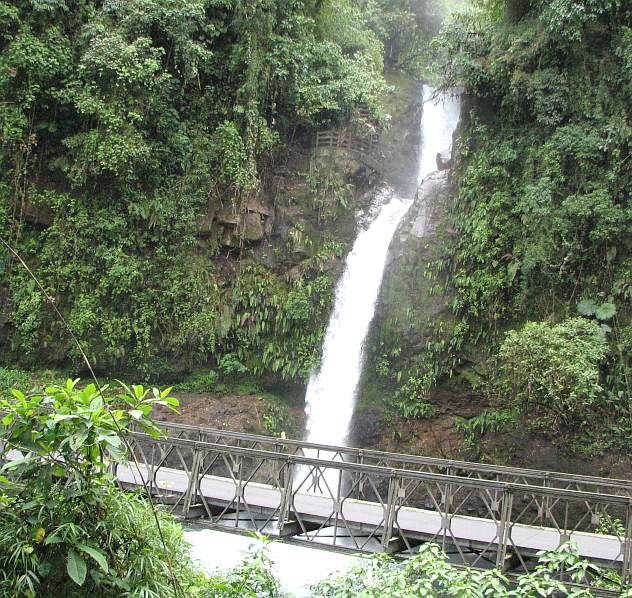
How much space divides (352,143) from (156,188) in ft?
20.4

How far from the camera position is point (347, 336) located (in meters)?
17.2

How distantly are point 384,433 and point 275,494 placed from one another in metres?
6.15

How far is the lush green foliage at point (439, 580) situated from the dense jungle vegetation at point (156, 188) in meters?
11.4

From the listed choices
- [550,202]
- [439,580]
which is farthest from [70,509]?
[550,202]

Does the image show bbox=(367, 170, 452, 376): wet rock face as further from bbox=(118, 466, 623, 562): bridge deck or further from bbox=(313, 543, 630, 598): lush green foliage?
bbox=(313, 543, 630, 598): lush green foliage

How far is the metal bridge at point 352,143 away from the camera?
2025 cm

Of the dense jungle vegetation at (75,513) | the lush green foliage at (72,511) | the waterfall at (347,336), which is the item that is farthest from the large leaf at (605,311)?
the lush green foliage at (72,511)

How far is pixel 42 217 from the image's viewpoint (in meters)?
17.7

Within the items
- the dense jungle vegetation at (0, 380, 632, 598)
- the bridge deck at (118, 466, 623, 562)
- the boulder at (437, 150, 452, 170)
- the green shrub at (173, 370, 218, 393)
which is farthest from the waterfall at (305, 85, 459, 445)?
the dense jungle vegetation at (0, 380, 632, 598)

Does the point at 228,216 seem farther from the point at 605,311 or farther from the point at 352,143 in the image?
the point at 605,311

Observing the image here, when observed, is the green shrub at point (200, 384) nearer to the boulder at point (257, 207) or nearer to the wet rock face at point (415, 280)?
the wet rock face at point (415, 280)

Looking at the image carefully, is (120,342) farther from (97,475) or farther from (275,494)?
(97,475)

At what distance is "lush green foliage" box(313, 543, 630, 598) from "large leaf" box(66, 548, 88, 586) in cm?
216

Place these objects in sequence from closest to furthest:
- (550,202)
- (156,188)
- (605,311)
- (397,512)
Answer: (397,512) < (605,311) < (550,202) < (156,188)
